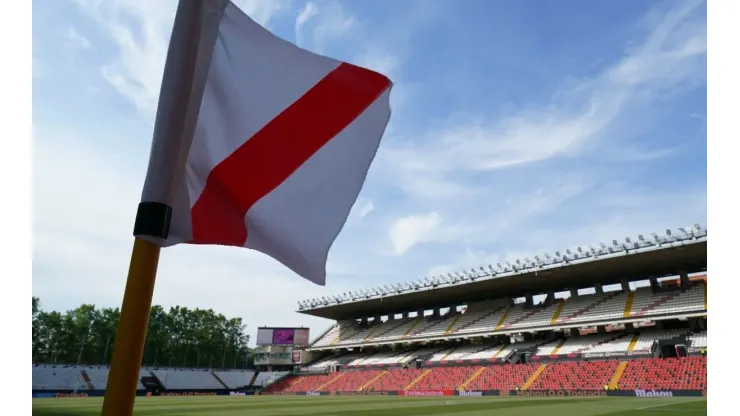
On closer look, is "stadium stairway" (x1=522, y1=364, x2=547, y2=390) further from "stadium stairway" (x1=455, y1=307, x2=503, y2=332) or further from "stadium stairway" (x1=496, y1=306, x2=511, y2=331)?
"stadium stairway" (x1=455, y1=307, x2=503, y2=332)

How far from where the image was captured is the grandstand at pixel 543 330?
3212 centimetres

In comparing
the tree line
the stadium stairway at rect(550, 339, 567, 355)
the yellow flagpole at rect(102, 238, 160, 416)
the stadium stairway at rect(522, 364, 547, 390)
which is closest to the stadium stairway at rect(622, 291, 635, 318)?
the stadium stairway at rect(550, 339, 567, 355)

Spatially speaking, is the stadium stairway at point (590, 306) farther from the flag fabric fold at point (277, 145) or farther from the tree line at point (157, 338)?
the tree line at point (157, 338)

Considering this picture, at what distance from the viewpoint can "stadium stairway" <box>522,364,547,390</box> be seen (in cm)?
3431

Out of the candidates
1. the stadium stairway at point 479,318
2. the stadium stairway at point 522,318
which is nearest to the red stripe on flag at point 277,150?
the stadium stairway at point 522,318

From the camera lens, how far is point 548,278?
41.4 metres

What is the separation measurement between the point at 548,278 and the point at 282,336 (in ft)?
129

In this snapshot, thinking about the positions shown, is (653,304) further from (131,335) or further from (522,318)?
(131,335)

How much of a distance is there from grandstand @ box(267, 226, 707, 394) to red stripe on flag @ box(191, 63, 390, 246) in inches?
1221

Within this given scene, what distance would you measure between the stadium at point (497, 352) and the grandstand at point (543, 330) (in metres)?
0.12

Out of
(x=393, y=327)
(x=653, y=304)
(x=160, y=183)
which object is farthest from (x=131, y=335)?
(x=393, y=327)

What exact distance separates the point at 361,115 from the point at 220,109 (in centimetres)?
96

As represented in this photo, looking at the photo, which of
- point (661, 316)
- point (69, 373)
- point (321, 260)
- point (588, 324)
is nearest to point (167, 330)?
point (69, 373)

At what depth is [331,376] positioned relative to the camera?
51.5 metres
